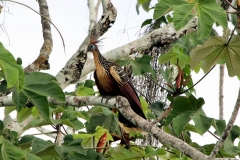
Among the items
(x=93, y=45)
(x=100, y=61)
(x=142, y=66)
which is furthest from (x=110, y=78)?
(x=142, y=66)

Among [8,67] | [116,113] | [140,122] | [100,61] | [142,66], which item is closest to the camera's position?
[8,67]

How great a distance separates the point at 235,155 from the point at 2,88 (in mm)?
Answer: 1595

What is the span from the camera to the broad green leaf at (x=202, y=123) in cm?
340

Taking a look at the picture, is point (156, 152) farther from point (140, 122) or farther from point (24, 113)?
point (24, 113)

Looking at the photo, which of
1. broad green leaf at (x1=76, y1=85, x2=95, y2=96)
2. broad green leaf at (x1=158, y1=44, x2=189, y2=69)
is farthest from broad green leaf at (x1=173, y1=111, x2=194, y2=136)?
broad green leaf at (x1=76, y1=85, x2=95, y2=96)

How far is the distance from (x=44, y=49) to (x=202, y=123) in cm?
168

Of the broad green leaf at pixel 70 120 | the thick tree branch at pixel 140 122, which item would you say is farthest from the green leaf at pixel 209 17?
the broad green leaf at pixel 70 120

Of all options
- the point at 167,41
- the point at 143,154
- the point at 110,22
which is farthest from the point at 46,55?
the point at 143,154

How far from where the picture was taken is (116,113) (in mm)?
4492

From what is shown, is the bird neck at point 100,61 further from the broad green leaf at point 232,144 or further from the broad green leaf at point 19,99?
the broad green leaf at point 19,99

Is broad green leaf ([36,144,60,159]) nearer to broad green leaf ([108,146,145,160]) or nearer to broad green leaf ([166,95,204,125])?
broad green leaf ([108,146,145,160])

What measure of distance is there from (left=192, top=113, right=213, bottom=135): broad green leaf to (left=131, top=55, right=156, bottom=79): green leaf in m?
0.91

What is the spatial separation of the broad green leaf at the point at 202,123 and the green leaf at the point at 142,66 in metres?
0.91

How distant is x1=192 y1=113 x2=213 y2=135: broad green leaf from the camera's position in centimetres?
340
